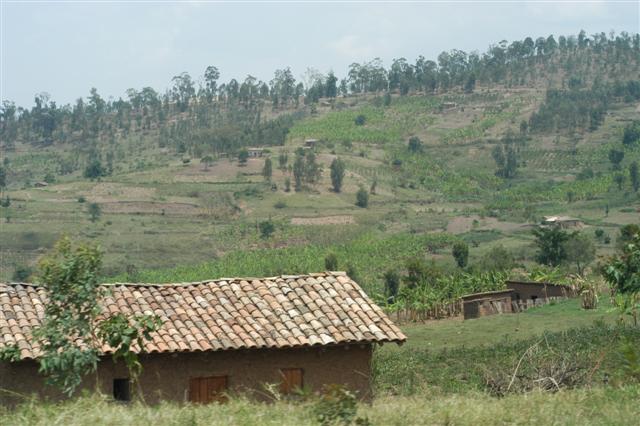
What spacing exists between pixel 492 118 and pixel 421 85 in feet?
51.2

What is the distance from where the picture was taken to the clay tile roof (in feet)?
52.5

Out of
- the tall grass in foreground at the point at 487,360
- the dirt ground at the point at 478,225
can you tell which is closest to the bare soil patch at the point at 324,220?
the dirt ground at the point at 478,225

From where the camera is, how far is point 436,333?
3897 cm

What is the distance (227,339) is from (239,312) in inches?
43.3

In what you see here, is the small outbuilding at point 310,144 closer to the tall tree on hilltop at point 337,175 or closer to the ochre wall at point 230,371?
the tall tree on hilltop at point 337,175

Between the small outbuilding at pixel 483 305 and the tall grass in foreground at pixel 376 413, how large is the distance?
1304 inches

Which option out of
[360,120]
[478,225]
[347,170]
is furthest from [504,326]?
[360,120]

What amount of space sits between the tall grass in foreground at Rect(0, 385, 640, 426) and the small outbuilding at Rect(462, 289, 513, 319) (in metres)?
33.1

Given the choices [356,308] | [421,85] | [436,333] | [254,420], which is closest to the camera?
[254,420]

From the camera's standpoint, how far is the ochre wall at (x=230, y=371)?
1519 cm

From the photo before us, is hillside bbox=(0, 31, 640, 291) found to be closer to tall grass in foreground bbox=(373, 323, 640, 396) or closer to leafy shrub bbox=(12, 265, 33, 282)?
leafy shrub bbox=(12, 265, 33, 282)

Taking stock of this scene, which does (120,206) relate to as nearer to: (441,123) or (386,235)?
(386,235)

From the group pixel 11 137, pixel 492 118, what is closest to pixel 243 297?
pixel 492 118

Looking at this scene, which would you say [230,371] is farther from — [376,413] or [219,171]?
[219,171]
